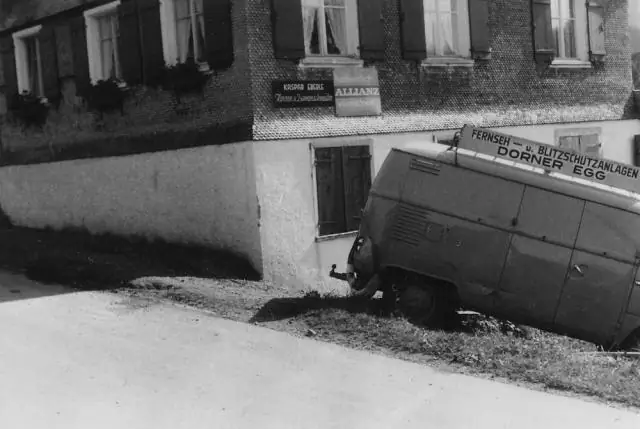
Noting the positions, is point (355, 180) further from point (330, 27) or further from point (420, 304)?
point (420, 304)

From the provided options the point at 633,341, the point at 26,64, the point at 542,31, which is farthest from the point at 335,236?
the point at 26,64

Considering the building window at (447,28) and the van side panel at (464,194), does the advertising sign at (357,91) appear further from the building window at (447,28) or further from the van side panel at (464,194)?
the van side panel at (464,194)

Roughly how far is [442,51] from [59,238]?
334 inches

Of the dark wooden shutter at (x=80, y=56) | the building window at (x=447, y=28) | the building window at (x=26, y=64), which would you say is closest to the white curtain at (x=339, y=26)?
the building window at (x=447, y=28)

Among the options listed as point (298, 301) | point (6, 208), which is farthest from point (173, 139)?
point (6, 208)

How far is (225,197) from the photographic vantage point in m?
13.3

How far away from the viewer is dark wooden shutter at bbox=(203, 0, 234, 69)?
13.0m

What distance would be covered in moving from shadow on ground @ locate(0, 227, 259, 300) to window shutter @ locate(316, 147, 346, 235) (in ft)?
5.53

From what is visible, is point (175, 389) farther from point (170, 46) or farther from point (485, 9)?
point (485, 9)

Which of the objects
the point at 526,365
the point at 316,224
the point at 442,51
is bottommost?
the point at 526,365

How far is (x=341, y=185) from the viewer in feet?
45.7

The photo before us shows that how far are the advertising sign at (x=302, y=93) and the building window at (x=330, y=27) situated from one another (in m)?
0.56

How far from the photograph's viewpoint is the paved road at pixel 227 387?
6555mm

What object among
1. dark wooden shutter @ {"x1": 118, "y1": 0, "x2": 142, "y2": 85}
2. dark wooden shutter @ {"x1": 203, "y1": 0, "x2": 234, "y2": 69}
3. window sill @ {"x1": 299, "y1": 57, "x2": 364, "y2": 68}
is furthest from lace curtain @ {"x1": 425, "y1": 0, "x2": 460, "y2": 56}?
dark wooden shutter @ {"x1": 118, "y1": 0, "x2": 142, "y2": 85}
